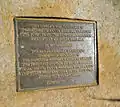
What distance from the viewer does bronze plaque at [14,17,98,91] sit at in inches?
108

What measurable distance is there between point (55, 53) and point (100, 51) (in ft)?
1.79

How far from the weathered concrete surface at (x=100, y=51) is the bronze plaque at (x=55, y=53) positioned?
0.06 m

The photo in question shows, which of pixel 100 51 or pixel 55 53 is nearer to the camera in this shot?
pixel 55 53

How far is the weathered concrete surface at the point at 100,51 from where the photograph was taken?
2.65 meters

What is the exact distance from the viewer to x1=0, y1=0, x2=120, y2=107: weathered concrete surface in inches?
104

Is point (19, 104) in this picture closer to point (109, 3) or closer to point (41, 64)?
point (41, 64)

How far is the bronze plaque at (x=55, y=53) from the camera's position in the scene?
2734 millimetres

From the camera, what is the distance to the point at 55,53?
2902 millimetres

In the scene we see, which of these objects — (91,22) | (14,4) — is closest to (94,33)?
(91,22)

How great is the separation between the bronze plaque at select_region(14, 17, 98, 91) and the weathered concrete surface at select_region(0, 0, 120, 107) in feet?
0.21

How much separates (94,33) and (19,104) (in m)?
1.11

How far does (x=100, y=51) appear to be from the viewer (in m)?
3.14

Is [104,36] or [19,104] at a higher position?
[104,36]

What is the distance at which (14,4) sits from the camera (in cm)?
270
